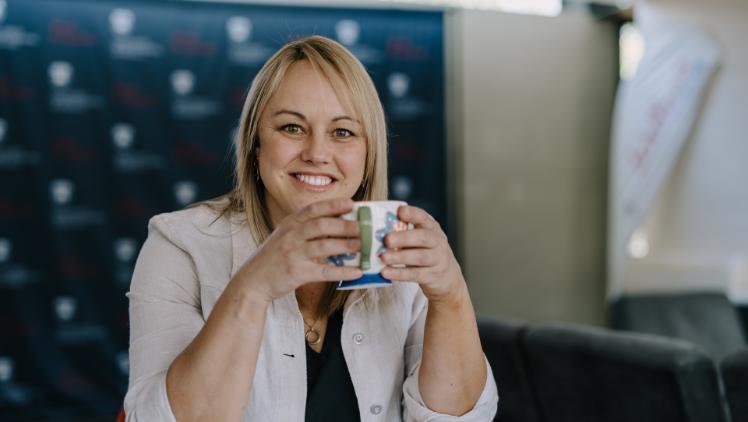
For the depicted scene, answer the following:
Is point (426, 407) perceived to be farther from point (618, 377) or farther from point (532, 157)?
point (532, 157)

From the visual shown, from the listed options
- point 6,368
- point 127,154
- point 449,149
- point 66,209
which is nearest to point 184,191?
point 127,154

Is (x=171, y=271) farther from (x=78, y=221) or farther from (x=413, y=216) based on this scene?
(x=78, y=221)

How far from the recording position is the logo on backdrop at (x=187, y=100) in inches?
189

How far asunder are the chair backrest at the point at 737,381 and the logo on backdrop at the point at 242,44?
390cm

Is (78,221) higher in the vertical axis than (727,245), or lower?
higher

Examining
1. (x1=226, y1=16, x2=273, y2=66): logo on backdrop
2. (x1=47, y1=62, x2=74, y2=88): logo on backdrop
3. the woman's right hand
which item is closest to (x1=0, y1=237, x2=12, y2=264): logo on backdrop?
(x1=47, y1=62, x2=74, y2=88): logo on backdrop

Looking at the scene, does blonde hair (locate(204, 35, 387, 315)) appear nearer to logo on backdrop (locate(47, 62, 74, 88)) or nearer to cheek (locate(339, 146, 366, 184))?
cheek (locate(339, 146, 366, 184))

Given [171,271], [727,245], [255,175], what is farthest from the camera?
[727,245]

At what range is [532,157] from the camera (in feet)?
18.8

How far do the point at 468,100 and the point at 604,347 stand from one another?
371cm

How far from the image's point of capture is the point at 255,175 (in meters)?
1.34

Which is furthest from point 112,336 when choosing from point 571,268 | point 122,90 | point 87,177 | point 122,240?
point 571,268

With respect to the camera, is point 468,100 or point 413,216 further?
point 468,100

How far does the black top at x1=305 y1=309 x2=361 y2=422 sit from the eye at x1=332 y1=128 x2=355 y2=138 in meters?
0.35
